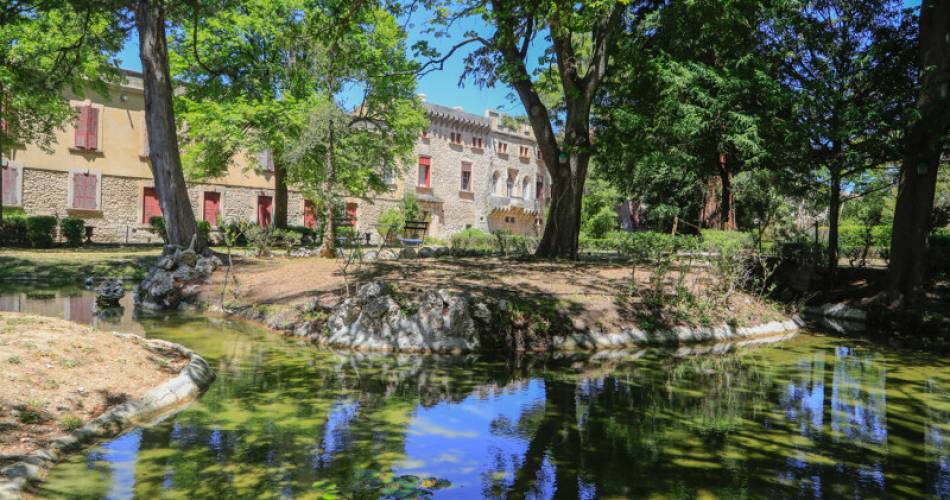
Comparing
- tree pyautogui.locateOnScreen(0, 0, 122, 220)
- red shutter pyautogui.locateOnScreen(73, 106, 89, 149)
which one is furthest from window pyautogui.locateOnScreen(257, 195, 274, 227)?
tree pyautogui.locateOnScreen(0, 0, 122, 220)

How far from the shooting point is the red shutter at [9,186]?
24469 millimetres

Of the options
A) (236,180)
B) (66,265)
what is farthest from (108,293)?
(236,180)

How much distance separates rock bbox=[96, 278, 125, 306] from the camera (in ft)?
35.6

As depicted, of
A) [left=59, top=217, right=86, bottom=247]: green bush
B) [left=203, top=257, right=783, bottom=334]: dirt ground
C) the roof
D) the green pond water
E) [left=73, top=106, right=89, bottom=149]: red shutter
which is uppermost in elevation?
the roof

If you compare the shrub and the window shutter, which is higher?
the window shutter

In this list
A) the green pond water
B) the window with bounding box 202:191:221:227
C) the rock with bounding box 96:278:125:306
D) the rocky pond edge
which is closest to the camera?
the green pond water

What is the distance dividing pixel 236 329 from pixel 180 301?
3.04 meters

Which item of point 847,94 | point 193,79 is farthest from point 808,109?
point 193,79

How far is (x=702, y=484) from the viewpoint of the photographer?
3.96 m

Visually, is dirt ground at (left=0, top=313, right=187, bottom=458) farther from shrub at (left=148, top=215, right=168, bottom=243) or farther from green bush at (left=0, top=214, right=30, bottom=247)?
shrub at (left=148, top=215, right=168, bottom=243)

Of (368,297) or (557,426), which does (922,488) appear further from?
(368,297)

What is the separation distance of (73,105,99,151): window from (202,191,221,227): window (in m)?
5.37

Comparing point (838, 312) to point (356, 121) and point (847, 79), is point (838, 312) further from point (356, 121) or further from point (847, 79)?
point (356, 121)

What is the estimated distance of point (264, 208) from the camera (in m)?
32.8
